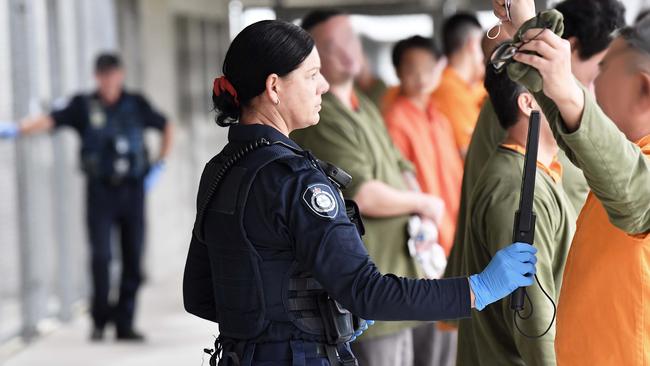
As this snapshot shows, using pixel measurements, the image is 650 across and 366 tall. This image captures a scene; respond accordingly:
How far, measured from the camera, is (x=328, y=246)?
190 centimetres

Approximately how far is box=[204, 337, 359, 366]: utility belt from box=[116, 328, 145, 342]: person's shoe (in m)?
4.75

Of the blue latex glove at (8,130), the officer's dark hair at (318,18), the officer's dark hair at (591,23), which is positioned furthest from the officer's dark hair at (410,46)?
the officer's dark hair at (591,23)

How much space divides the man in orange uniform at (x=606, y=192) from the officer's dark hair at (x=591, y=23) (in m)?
0.57

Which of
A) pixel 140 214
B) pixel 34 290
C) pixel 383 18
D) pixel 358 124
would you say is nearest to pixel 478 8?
pixel 383 18

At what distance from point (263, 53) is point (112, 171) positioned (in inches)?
182

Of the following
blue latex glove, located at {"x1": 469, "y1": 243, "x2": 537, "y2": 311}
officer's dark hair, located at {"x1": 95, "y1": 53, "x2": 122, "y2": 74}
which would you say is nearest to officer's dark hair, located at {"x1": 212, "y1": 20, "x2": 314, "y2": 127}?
blue latex glove, located at {"x1": 469, "y1": 243, "x2": 537, "y2": 311}

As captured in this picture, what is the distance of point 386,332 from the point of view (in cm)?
334

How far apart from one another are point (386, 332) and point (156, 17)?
6845 millimetres

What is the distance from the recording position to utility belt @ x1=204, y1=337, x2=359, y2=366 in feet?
6.62

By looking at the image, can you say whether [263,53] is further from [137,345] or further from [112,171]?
[137,345]

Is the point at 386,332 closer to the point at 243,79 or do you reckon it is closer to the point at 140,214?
the point at 243,79

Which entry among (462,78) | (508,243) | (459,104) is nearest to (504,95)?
(508,243)

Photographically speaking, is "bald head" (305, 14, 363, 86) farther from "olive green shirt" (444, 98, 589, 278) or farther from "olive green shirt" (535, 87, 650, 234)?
"olive green shirt" (535, 87, 650, 234)

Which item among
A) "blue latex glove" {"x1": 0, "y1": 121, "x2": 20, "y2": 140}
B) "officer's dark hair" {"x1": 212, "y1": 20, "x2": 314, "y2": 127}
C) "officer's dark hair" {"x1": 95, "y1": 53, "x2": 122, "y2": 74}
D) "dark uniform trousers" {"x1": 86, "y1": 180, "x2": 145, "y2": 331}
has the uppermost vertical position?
"officer's dark hair" {"x1": 95, "y1": 53, "x2": 122, "y2": 74}
